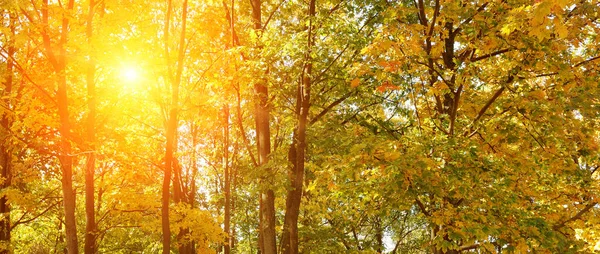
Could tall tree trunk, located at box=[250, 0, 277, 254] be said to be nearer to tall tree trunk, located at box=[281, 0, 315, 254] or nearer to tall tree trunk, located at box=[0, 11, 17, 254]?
tall tree trunk, located at box=[281, 0, 315, 254]

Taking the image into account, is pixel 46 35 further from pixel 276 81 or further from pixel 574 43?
→ pixel 574 43

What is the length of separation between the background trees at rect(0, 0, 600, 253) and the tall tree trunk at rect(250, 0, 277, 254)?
52 millimetres

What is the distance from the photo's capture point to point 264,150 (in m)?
11.1

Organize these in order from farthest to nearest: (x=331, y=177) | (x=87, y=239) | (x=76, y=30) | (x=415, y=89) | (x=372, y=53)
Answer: (x=87, y=239), (x=76, y=30), (x=415, y=89), (x=331, y=177), (x=372, y=53)

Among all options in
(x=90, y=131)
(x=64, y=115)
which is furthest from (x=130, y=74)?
(x=64, y=115)

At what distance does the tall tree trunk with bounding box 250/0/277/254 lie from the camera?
34.6 feet

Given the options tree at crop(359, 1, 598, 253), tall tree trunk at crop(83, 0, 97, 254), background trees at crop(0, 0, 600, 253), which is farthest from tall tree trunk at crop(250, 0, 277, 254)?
tall tree trunk at crop(83, 0, 97, 254)

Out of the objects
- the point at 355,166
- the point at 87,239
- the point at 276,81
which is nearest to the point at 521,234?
the point at 355,166

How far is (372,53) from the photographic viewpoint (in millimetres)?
7285

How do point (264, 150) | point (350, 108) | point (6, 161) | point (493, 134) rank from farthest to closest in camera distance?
point (6, 161), point (350, 108), point (264, 150), point (493, 134)

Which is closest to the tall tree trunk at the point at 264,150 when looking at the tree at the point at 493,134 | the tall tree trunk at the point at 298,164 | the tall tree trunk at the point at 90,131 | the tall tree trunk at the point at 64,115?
the tall tree trunk at the point at 298,164

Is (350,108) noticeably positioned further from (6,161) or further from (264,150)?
(6,161)

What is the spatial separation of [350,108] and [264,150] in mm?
2539

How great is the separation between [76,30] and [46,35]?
1.11 m
